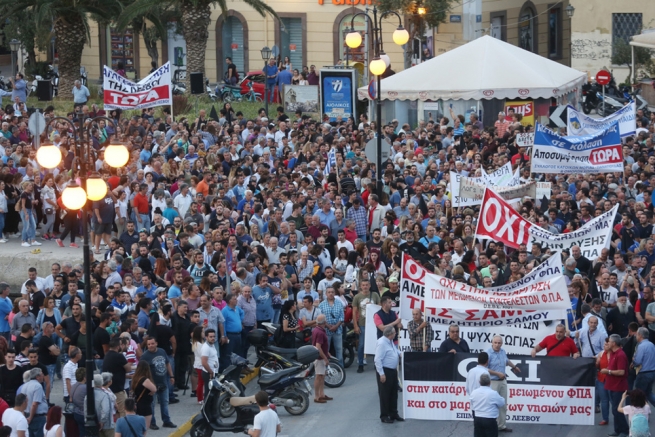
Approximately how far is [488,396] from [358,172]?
41.2 ft

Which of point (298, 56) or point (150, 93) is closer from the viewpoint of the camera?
point (150, 93)

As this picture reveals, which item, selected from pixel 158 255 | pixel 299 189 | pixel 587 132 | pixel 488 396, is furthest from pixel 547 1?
pixel 488 396

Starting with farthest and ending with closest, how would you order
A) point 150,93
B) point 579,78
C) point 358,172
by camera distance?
1. point 579,78
2. point 150,93
3. point 358,172

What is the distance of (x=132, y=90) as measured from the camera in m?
27.7

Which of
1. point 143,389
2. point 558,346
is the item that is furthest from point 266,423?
point 558,346

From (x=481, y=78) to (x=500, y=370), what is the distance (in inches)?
652

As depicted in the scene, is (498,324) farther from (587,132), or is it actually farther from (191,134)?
(191,134)

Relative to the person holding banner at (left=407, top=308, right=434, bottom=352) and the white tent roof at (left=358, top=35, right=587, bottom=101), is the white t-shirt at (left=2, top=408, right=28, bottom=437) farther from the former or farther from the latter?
the white tent roof at (left=358, top=35, right=587, bottom=101)

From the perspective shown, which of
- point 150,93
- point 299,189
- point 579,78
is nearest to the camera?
point 299,189

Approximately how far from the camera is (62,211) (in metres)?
24.0

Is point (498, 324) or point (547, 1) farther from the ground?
point (547, 1)

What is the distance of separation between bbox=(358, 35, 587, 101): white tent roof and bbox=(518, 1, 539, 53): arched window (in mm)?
25552

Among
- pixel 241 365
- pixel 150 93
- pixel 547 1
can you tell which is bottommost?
pixel 241 365

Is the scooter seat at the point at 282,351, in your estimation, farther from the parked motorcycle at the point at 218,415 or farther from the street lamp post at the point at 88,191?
the street lamp post at the point at 88,191
